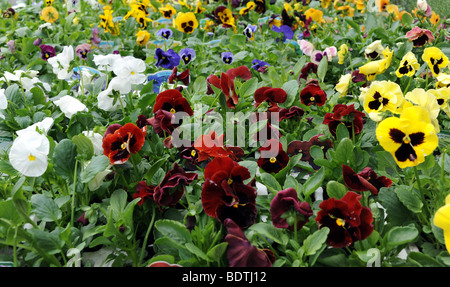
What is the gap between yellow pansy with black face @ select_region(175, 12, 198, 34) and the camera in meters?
2.23

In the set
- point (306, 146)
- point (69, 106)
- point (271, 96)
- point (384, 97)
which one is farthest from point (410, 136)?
point (69, 106)

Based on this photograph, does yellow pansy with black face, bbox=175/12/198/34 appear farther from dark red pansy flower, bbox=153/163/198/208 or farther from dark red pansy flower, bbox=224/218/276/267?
dark red pansy flower, bbox=224/218/276/267

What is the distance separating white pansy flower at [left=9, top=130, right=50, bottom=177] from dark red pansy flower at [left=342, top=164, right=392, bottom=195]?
1.96ft

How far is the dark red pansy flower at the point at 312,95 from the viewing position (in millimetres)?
1317

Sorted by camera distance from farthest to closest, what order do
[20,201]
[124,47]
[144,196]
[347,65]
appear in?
[124,47] → [347,65] → [144,196] → [20,201]

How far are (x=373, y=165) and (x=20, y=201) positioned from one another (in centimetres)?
78

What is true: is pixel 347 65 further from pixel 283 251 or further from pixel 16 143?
pixel 16 143

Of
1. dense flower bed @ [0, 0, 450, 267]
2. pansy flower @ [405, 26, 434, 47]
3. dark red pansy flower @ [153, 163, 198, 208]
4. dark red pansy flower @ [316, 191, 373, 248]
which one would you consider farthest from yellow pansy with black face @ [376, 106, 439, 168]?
pansy flower @ [405, 26, 434, 47]

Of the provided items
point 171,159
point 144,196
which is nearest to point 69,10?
point 171,159

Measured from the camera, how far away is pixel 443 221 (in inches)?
27.4

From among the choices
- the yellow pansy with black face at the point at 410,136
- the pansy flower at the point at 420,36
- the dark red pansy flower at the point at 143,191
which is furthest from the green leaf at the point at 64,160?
the pansy flower at the point at 420,36

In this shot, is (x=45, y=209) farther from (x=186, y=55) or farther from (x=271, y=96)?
(x=186, y=55)

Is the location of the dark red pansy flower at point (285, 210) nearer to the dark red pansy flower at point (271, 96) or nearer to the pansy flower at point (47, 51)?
the dark red pansy flower at point (271, 96)

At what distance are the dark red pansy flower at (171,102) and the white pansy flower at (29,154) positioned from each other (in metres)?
0.28
